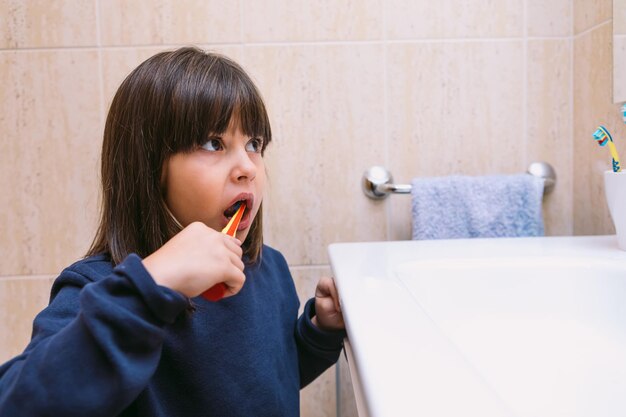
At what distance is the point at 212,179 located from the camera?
24.7 inches

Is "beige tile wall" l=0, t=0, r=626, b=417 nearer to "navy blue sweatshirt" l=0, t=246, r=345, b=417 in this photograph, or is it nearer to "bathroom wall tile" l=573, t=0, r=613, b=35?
"bathroom wall tile" l=573, t=0, r=613, b=35

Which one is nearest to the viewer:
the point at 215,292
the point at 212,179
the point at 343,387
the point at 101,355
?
the point at 101,355

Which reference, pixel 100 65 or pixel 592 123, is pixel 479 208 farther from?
pixel 100 65

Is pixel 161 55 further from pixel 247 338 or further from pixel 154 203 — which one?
pixel 247 338

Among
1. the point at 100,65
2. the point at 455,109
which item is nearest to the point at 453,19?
the point at 455,109

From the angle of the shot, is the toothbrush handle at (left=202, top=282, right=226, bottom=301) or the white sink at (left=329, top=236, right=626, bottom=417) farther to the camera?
the toothbrush handle at (left=202, top=282, right=226, bottom=301)

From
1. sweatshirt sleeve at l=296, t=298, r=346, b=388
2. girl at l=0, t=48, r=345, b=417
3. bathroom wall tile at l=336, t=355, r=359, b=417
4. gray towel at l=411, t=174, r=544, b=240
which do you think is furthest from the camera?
gray towel at l=411, t=174, r=544, b=240

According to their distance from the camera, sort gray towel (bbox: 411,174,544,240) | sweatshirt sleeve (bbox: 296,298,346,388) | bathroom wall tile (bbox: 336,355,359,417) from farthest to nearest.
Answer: gray towel (bbox: 411,174,544,240)
sweatshirt sleeve (bbox: 296,298,346,388)
bathroom wall tile (bbox: 336,355,359,417)

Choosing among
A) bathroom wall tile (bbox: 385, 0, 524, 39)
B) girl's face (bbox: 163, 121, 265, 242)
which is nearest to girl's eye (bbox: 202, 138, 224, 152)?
girl's face (bbox: 163, 121, 265, 242)

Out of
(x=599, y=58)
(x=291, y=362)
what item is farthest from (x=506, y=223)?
(x=291, y=362)

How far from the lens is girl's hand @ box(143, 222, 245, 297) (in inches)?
17.8

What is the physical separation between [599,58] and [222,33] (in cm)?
70

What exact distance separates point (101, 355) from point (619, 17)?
0.92 meters

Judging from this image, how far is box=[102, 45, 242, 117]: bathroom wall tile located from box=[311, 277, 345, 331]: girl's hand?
499 mm
